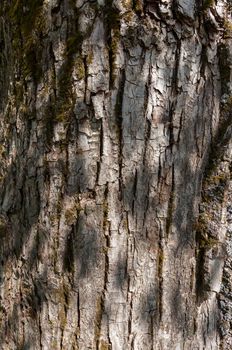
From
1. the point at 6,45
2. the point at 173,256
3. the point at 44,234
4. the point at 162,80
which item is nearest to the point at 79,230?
the point at 44,234

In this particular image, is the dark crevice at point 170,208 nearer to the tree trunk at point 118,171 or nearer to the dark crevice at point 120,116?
the tree trunk at point 118,171

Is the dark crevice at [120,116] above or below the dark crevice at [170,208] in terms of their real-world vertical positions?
above

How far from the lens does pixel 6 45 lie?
7.39 ft

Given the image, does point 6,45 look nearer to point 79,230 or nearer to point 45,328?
point 79,230

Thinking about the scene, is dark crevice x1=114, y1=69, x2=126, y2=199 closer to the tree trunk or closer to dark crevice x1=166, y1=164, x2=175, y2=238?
the tree trunk

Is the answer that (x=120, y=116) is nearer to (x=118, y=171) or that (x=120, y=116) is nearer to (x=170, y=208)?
(x=118, y=171)

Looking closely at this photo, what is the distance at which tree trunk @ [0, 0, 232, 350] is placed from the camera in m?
1.95

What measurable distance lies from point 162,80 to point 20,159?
2.13 feet

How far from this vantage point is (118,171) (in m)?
1.99

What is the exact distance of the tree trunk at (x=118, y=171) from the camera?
6.40 ft

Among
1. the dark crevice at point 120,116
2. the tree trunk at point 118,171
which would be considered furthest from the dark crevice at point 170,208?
the dark crevice at point 120,116

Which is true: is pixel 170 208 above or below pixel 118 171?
below

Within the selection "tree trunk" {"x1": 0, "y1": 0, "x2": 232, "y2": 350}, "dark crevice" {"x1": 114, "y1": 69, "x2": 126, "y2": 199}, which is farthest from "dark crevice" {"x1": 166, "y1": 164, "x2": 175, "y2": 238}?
"dark crevice" {"x1": 114, "y1": 69, "x2": 126, "y2": 199}

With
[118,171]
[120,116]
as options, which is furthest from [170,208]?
[120,116]
